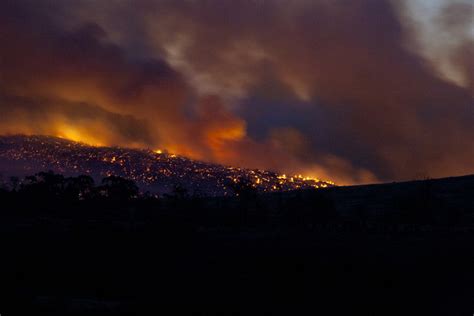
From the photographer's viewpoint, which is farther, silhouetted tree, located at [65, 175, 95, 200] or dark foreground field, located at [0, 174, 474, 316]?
silhouetted tree, located at [65, 175, 95, 200]

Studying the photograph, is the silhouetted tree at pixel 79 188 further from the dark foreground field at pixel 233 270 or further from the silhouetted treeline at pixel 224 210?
the dark foreground field at pixel 233 270

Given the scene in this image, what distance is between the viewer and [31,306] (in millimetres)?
26344

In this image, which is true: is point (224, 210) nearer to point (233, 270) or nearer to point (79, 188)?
point (79, 188)

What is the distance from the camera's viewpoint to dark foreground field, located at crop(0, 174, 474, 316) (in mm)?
31016

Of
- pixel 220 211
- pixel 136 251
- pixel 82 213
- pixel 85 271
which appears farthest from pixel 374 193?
pixel 85 271

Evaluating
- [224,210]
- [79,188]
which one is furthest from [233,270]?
[79,188]

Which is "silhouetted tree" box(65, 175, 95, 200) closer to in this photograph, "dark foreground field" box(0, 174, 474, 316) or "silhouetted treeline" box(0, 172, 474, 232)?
"silhouetted treeline" box(0, 172, 474, 232)

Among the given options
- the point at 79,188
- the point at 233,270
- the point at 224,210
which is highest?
the point at 79,188

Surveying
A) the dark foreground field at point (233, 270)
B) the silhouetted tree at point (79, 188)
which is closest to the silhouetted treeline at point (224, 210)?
the silhouetted tree at point (79, 188)

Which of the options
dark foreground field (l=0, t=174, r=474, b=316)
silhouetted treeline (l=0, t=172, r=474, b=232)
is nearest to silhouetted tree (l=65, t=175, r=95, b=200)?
silhouetted treeline (l=0, t=172, r=474, b=232)

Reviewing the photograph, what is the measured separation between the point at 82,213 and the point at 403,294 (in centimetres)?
7518

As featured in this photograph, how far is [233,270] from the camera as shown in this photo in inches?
1781

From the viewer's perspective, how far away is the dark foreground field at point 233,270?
31.0 m

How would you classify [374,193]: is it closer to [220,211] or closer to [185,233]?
[220,211]
